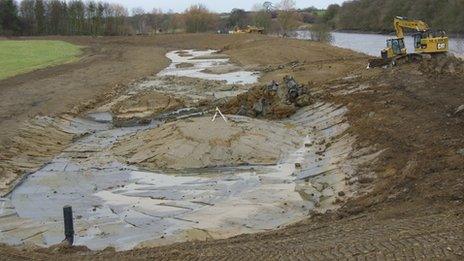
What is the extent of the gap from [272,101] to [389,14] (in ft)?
301

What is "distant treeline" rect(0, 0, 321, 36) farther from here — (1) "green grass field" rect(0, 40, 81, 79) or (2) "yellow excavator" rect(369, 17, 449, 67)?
(2) "yellow excavator" rect(369, 17, 449, 67)

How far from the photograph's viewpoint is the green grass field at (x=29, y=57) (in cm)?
3834

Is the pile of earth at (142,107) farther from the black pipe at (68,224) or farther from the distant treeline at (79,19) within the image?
the distant treeline at (79,19)

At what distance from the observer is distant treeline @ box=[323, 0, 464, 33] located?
89.5 metres

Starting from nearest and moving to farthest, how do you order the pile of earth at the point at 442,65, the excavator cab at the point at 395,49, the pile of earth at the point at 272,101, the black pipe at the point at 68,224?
the black pipe at the point at 68,224 < the pile of earth at the point at 272,101 < the pile of earth at the point at 442,65 < the excavator cab at the point at 395,49

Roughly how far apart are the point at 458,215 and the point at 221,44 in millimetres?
61539

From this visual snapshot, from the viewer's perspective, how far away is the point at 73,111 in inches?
1022

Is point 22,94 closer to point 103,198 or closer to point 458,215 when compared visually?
point 103,198

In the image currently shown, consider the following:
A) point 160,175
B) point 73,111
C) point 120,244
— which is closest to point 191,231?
point 120,244

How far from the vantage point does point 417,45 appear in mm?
32344

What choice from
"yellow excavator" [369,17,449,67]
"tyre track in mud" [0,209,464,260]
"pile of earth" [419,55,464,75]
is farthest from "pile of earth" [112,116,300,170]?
"yellow excavator" [369,17,449,67]

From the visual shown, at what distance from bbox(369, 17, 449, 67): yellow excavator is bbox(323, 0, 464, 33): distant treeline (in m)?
57.7

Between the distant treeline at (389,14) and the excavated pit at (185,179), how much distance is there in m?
73.6

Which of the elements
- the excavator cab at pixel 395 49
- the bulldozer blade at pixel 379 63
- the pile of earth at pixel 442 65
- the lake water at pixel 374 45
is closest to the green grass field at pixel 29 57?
the bulldozer blade at pixel 379 63
